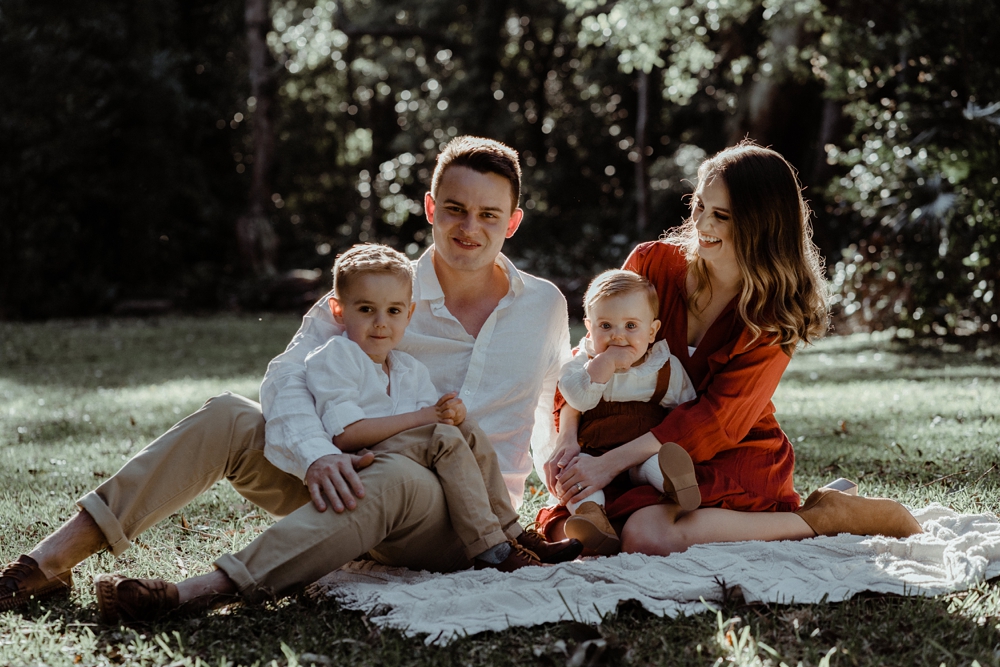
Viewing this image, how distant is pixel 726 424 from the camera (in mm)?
3314

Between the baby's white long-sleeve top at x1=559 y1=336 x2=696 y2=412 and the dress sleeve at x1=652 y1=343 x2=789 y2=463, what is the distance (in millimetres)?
129

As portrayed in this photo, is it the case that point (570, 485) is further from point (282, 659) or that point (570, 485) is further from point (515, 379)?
point (282, 659)

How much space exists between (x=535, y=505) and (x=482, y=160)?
5.75 feet

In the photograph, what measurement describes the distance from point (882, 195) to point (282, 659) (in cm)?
943

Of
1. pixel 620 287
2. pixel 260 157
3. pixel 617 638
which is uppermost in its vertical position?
Answer: pixel 260 157

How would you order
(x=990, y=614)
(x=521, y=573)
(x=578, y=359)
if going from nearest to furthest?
(x=990, y=614) < (x=521, y=573) < (x=578, y=359)

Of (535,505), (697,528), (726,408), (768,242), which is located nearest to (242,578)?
(697,528)

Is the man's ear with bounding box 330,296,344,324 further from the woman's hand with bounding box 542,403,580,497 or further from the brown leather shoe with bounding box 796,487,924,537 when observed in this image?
the brown leather shoe with bounding box 796,487,924,537

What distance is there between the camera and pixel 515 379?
3586 mm

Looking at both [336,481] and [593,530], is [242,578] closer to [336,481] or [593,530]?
[336,481]

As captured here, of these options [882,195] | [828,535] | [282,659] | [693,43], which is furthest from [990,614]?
[693,43]

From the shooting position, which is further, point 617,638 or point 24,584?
point 24,584

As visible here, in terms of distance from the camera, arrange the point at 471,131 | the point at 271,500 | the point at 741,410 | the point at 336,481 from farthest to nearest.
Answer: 1. the point at 471,131
2. the point at 741,410
3. the point at 271,500
4. the point at 336,481

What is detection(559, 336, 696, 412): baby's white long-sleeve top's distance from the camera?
11.2 feet
